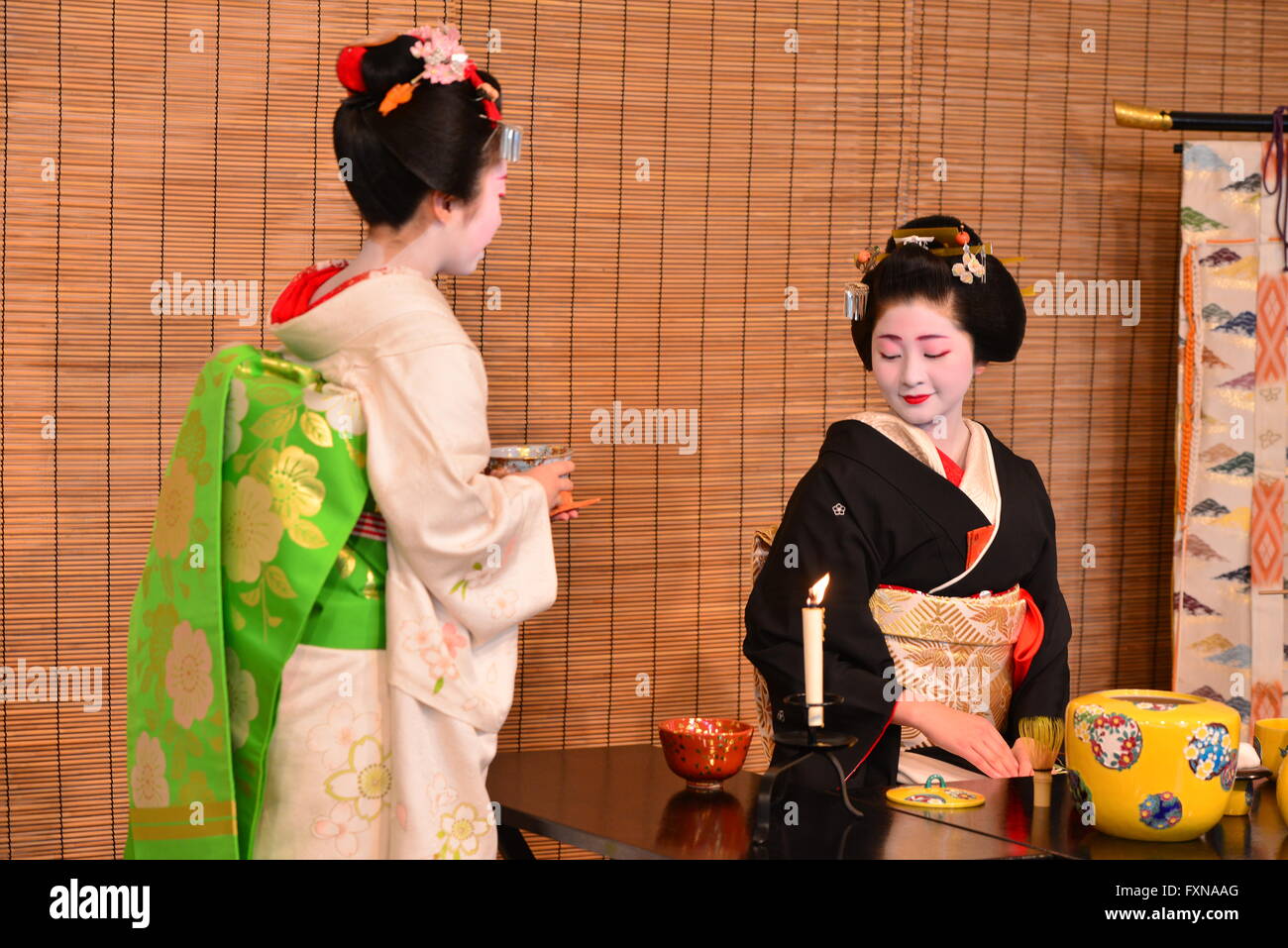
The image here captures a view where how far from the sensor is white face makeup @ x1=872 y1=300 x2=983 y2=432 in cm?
266

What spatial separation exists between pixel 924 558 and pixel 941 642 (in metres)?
0.15

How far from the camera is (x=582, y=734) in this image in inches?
142

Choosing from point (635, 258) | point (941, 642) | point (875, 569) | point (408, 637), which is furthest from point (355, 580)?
point (635, 258)

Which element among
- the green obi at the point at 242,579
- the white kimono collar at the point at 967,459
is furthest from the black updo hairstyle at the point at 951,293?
the green obi at the point at 242,579

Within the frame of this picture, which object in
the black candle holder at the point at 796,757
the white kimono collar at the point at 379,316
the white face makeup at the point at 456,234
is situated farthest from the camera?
the white face makeup at the point at 456,234

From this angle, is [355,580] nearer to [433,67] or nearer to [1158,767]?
[433,67]

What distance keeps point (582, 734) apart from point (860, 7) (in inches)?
78.1

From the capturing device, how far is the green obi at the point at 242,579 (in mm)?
2059

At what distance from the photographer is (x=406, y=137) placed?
2148 millimetres

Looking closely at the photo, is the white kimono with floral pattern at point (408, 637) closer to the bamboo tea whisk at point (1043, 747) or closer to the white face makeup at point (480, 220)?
the white face makeup at point (480, 220)

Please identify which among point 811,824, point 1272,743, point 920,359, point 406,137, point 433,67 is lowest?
point 811,824

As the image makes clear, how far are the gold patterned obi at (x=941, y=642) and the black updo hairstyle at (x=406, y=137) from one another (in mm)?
1065

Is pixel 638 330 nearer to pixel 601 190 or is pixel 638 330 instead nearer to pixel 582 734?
pixel 601 190

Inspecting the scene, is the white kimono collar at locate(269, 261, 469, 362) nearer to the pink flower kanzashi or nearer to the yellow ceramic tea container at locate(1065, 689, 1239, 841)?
the pink flower kanzashi
